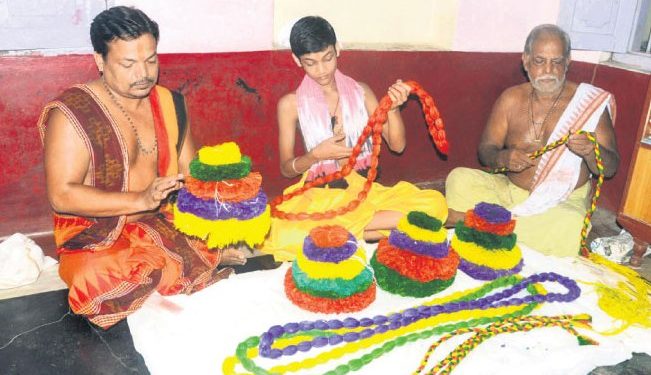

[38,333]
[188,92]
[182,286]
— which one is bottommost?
[38,333]

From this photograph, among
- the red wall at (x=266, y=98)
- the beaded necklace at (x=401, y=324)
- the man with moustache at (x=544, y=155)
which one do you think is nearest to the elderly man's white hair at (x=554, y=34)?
the man with moustache at (x=544, y=155)

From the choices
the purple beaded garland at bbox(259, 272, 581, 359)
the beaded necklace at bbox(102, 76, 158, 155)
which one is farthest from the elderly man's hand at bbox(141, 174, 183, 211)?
the purple beaded garland at bbox(259, 272, 581, 359)

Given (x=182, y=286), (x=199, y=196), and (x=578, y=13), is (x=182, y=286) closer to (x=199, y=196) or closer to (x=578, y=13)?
(x=199, y=196)

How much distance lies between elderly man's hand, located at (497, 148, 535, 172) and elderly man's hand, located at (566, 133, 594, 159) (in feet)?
0.83

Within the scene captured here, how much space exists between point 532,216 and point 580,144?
0.51 meters

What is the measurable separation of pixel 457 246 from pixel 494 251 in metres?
0.19

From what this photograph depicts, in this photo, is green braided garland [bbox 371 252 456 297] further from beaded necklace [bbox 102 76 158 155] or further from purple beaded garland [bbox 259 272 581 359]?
beaded necklace [bbox 102 76 158 155]

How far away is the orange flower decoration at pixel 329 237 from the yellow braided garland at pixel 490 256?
697 mm

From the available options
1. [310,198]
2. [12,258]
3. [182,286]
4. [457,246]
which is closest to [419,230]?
[457,246]

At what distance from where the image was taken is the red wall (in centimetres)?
305

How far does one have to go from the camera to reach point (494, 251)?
278cm

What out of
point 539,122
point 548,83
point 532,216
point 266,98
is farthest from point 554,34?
point 266,98

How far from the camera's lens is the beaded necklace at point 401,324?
2195 mm

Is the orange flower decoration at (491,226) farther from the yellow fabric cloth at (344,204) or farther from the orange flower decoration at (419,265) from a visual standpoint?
the yellow fabric cloth at (344,204)
